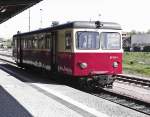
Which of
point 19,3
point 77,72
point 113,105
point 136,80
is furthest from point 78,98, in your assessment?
point 19,3

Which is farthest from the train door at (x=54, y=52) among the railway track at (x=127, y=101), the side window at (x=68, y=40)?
the railway track at (x=127, y=101)

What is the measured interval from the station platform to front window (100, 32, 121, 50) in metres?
2.52

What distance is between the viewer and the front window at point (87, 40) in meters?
16.1

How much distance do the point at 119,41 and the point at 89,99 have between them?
4.45 m

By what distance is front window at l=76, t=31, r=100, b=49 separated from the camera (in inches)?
635

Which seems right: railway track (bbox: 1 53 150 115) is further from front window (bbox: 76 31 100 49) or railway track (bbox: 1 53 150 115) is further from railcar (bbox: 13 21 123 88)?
front window (bbox: 76 31 100 49)

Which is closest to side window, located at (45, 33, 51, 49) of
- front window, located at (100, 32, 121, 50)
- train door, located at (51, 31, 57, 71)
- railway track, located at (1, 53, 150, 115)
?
train door, located at (51, 31, 57, 71)

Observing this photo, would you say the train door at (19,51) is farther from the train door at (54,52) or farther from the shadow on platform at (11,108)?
the shadow on platform at (11,108)

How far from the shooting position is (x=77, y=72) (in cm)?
1612

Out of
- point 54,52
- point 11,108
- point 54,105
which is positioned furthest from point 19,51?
point 11,108

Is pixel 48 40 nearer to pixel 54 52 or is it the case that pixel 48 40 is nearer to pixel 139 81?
pixel 54 52

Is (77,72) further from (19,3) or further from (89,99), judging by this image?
(19,3)

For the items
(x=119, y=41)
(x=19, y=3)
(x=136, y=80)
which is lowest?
→ (x=136, y=80)

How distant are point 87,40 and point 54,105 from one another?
5207 mm
